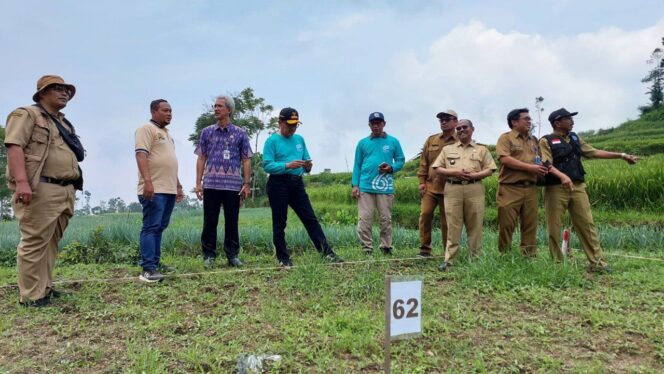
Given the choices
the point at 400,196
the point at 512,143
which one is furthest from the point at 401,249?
the point at 400,196

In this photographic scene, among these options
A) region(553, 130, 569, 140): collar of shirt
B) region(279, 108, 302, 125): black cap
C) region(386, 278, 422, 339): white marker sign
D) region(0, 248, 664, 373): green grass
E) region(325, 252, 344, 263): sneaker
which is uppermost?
region(279, 108, 302, 125): black cap

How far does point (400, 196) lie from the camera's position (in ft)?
38.1

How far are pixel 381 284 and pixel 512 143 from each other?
2038 millimetres

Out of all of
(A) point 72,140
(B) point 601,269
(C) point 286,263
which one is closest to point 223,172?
(C) point 286,263

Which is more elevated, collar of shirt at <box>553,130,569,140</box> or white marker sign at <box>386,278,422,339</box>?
collar of shirt at <box>553,130,569,140</box>

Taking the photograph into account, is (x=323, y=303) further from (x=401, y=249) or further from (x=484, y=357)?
(x=401, y=249)

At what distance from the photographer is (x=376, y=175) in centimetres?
544

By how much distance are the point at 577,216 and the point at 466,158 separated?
1.18 meters

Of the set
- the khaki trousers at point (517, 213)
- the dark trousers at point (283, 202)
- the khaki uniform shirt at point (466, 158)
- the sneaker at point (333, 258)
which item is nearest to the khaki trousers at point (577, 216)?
the khaki trousers at point (517, 213)

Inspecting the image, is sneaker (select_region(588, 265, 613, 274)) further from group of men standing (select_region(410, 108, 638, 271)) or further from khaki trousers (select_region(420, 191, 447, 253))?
khaki trousers (select_region(420, 191, 447, 253))

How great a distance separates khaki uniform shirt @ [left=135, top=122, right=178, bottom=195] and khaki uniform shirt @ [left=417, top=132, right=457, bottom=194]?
2577 mm

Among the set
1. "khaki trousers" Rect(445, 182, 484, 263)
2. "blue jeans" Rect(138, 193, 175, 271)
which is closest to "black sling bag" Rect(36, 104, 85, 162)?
"blue jeans" Rect(138, 193, 175, 271)

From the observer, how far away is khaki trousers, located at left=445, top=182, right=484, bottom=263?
467cm

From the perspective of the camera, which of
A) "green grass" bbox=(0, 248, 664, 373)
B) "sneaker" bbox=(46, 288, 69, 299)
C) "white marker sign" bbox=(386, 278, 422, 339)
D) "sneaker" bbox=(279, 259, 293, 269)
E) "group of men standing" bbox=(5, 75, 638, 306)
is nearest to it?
"white marker sign" bbox=(386, 278, 422, 339)
